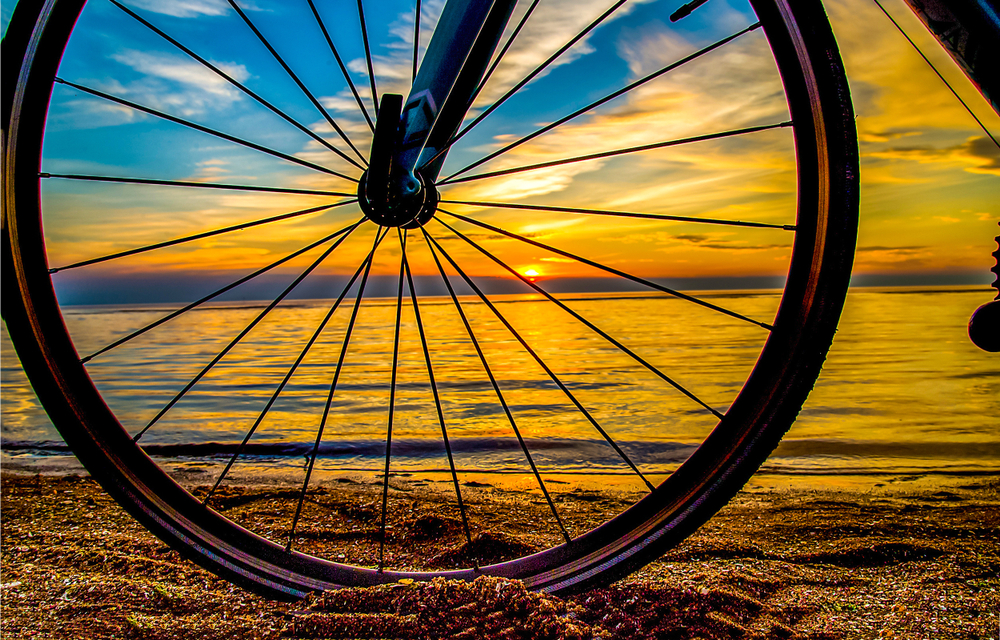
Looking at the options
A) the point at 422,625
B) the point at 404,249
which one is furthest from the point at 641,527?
the point at 404,249

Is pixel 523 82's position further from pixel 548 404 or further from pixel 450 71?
pixel 548 404

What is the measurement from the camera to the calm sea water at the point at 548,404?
301 centimetres

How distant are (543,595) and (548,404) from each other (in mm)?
2880

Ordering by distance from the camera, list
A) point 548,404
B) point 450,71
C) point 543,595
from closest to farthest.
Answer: point 450,71, point 543,595, point 548,404

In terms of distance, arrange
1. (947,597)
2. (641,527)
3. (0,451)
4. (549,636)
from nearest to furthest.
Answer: (549,636), (641,527), (947,597), (0,451)

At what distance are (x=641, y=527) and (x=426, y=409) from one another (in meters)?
2.95

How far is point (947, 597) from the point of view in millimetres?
1396

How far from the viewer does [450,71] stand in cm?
113

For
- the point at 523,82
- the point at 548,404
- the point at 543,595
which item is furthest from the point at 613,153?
the point at 548,404

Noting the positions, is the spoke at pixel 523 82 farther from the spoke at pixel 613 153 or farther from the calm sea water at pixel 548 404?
the calm sea water at pixel 548 404

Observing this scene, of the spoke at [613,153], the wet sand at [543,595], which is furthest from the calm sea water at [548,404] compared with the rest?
the spoke at [613,153]

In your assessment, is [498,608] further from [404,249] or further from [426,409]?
[426,409]

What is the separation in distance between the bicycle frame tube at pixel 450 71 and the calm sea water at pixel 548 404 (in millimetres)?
1951

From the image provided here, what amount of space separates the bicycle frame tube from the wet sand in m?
1.01
